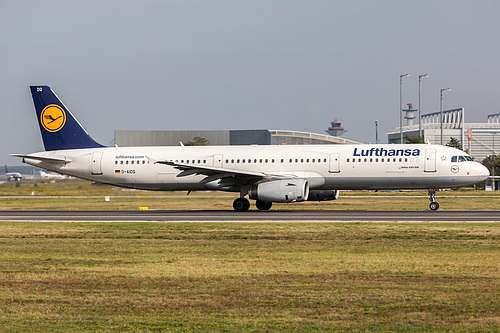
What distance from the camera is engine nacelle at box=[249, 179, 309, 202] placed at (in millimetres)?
35438

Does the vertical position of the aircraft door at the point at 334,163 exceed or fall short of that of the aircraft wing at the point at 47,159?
it falls short

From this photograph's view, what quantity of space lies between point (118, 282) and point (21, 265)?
386 centimetres

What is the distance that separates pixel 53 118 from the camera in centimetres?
4281

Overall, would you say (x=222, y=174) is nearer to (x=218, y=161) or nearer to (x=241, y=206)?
(x=241, y=206)

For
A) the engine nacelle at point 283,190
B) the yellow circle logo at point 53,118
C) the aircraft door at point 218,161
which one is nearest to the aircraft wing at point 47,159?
the yellow circle logo at point 53,118

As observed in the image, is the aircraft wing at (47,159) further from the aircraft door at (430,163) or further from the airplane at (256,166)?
the aircraft door at (430,163)

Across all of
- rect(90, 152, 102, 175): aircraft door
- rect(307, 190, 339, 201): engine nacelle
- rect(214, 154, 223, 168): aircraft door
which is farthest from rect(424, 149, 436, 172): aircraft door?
rect(90, 152, 102, 175): aircraft door

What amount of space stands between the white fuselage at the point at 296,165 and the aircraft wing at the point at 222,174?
0.63 m

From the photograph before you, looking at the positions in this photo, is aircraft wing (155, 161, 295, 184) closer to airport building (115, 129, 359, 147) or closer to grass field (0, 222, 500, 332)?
grass field (0, 222, 500, 332)

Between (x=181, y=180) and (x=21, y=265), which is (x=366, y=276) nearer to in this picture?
(x=21, y=265)

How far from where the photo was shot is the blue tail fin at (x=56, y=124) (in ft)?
140

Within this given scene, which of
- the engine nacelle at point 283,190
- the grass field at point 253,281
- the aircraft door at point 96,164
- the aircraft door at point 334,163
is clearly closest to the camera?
the grass field at point 253,281

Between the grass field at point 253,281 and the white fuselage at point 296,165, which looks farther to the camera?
the white fuselage at point 296,165

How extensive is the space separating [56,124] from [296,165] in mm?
16308
